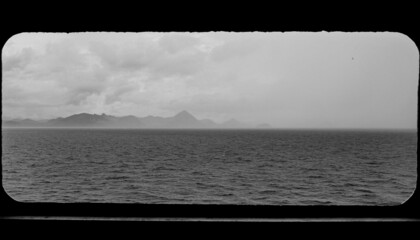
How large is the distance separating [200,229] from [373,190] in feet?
104

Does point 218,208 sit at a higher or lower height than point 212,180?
higher

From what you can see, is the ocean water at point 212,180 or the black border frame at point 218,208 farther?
the ocean water at point 212,180

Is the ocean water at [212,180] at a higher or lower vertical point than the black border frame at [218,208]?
lower

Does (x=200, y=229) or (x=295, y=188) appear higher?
(x=200, y=229)

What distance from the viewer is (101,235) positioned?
7.11 ft

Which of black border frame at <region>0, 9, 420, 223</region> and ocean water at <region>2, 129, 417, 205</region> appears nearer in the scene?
black border frame at <region>0, 9, 420, 223</region>

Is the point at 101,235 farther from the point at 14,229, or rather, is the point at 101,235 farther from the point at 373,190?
the point at 373,190

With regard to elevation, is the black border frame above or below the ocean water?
above

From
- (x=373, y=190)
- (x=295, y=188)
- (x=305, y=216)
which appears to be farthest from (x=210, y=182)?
(x=305, y=216)

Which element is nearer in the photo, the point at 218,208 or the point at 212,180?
the point at 218,208
